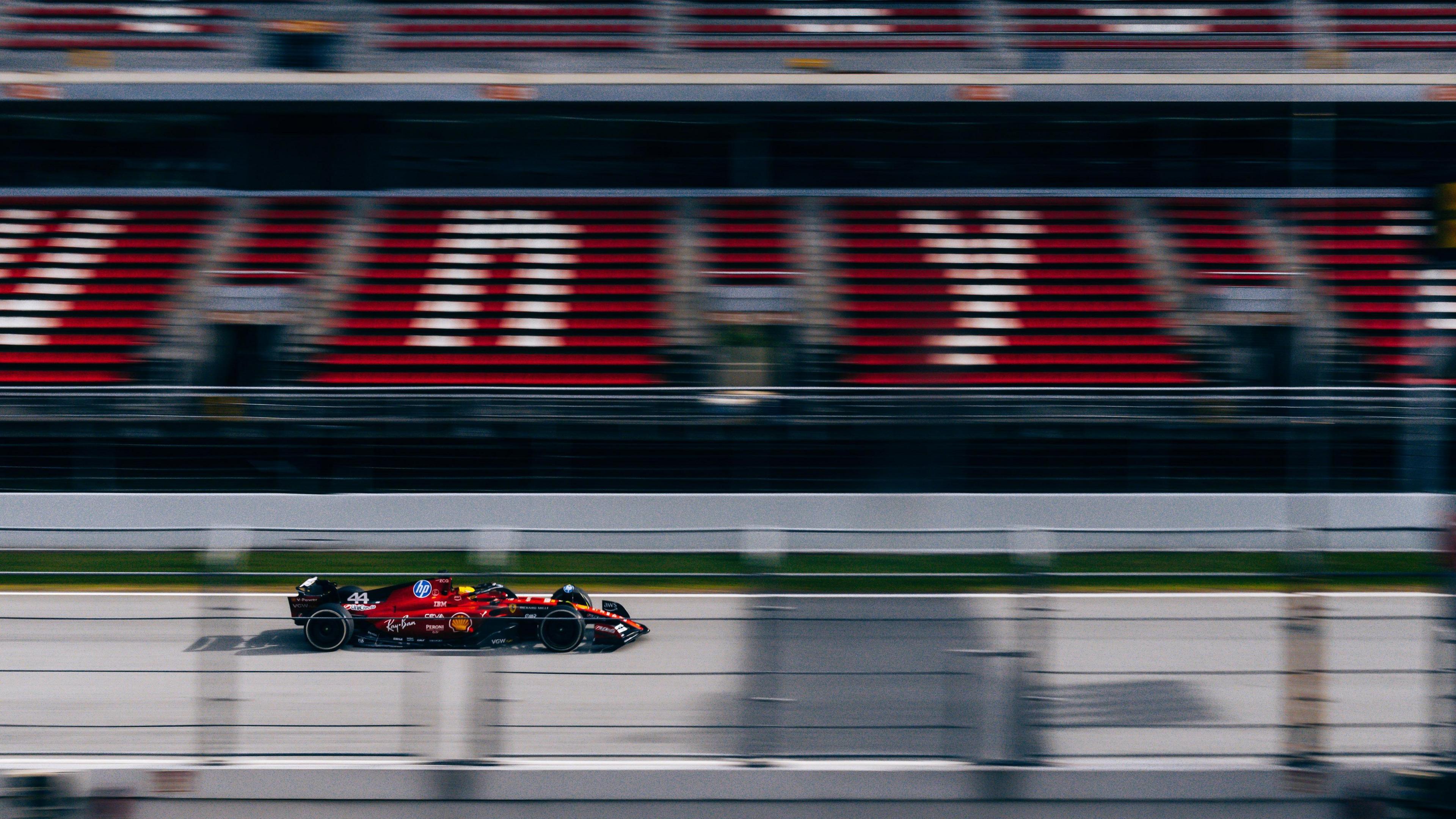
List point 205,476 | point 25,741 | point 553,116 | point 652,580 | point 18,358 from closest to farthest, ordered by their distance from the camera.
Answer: point 652,580 < point 25,741 < point 205,476 < point 18,358 < point 553,116

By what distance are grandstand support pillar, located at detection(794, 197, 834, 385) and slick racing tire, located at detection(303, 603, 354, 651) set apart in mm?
5254

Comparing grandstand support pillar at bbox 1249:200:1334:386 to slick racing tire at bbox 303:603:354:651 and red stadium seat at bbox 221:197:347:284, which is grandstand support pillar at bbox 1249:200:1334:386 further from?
red stadium seat at bbox 221:197:347:284

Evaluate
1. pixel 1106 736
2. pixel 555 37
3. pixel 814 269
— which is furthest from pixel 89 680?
pixel 555 37

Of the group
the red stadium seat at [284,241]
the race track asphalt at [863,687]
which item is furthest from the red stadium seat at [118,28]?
the race track asphalt at [863,687]

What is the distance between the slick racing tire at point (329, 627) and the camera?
6.29m

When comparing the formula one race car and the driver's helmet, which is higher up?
the driver's helmet

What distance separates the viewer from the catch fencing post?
373cm

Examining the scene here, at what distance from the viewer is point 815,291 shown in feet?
37.8

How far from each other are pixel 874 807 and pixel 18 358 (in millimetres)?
10751

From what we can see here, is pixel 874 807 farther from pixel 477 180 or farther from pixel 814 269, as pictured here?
pixel 477 180

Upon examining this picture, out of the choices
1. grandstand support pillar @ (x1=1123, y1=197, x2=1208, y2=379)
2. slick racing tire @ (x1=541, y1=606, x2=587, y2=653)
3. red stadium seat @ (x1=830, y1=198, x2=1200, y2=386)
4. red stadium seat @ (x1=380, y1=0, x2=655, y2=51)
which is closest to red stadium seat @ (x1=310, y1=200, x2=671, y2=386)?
red stadium seat @ (x1=830, y1=198, x2=1200, y2=386)

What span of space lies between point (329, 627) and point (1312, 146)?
1135cm

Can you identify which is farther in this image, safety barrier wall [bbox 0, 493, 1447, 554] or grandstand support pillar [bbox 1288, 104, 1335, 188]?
grandstand support pillar [bbox 1288, 104, 1335, 188]

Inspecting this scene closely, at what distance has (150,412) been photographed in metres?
9.84
